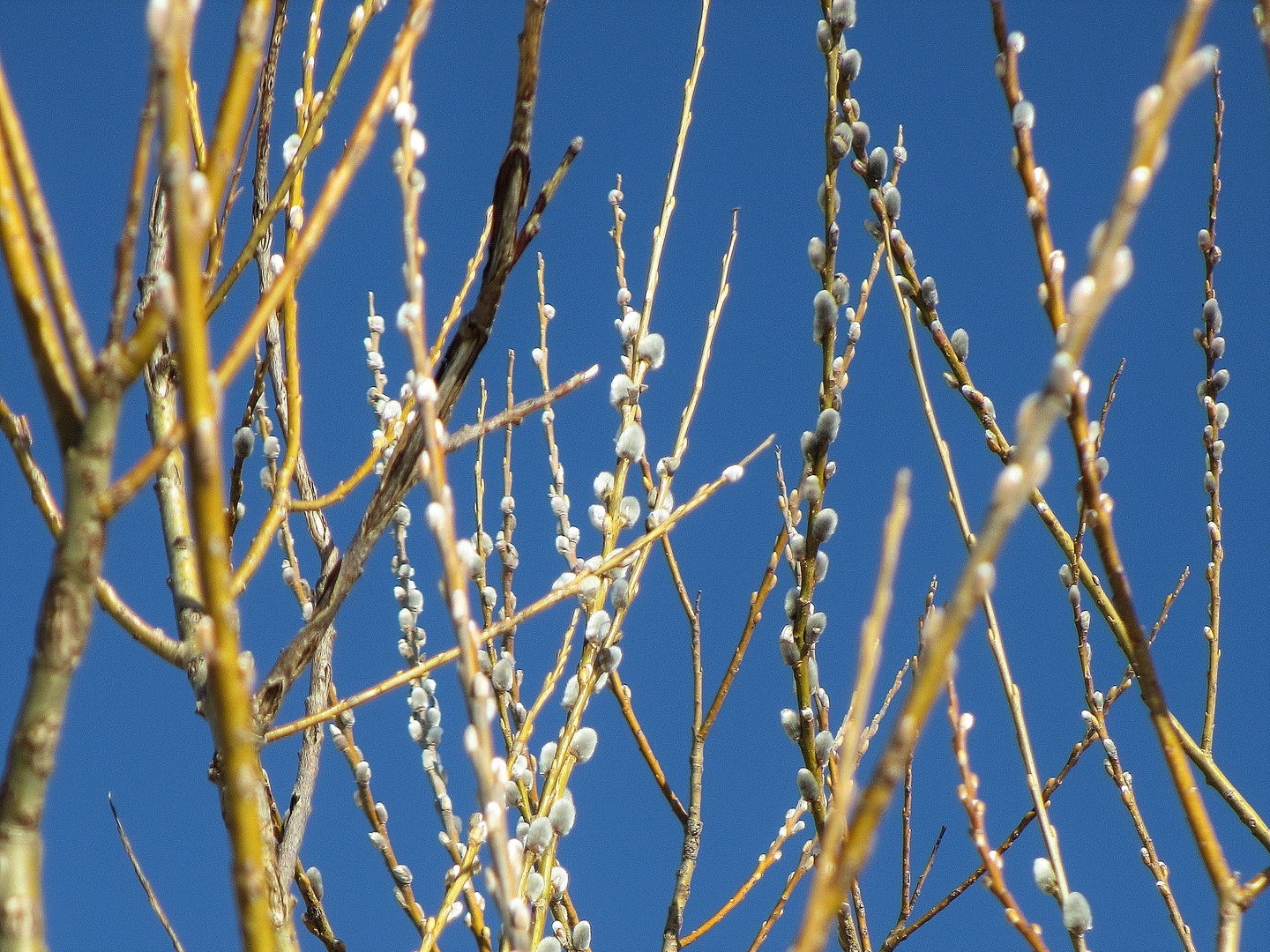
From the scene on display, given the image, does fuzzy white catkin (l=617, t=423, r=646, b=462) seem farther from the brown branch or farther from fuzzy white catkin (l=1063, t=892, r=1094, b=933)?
fuzzy white catkin (l=1063, t=892, r=1094, b=933)

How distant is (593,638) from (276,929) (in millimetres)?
396

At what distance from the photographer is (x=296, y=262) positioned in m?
0.58

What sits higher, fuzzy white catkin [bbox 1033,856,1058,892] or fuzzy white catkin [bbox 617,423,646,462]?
fuzzy white catkin [bbox 617,423,646,462]

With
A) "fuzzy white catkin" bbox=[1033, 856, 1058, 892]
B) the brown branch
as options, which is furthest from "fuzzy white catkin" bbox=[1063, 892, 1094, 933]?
the brown branch

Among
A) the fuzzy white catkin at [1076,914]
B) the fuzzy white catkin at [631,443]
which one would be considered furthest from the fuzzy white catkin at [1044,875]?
the fuzzy white catkin at [631,443]

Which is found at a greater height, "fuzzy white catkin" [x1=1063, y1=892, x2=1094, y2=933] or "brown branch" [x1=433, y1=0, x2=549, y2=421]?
"brown branch" [x1=433, y1=0, x2=549, y2=421]

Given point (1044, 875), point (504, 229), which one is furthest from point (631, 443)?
point (1044, 875)

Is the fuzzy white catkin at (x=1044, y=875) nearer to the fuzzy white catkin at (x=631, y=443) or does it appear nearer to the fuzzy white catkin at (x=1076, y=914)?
the fuzzy white catkin at (x=1076, y=914)

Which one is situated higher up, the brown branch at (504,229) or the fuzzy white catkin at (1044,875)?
the brown branch at (504,229)

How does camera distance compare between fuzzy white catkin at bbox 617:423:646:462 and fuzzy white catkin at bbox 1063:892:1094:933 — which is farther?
fuzzy white catkin at bbox 617:423:646:462

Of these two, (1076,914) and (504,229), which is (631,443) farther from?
(1076,914)

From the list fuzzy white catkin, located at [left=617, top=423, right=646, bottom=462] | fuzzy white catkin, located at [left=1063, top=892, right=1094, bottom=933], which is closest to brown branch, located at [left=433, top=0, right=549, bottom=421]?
fuzzy white catkin, located at [left=617, top=423, right=646, bottom=462]

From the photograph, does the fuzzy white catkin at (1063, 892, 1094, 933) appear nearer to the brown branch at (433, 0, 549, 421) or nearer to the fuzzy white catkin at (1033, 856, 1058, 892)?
the fuzzy white catkin at (1033, 856, 1058, 892)

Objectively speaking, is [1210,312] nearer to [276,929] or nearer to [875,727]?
[875,727]
